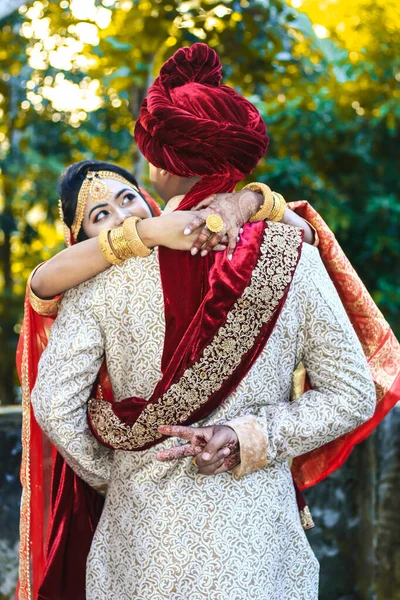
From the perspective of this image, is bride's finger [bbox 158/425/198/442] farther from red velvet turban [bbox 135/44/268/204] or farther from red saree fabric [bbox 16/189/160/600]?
red velvet turban [bbox 135/44/268/204]

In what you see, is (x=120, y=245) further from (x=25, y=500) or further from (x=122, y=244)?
(x=25, y=500)

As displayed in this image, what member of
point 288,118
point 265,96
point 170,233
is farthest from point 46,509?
point 265,96

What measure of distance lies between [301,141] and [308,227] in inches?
193

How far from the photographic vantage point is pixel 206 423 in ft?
6.21

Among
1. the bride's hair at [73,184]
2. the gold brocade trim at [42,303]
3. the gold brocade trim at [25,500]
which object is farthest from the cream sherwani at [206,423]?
the bride's hair at [73,184]

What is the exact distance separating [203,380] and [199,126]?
0.57 metres

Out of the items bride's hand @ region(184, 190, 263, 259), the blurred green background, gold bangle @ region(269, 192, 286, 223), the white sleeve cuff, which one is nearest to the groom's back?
bride's hand @ region(184, 190, 263, 259)

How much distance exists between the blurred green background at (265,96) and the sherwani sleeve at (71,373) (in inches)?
124

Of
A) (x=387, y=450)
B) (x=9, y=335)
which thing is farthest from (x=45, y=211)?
(x=387, y=450)

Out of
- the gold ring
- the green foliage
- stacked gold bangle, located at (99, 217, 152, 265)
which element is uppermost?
the gold ring

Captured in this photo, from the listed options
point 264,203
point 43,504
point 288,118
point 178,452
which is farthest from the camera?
point 288,118

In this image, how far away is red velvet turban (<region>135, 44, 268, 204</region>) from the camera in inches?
72.7

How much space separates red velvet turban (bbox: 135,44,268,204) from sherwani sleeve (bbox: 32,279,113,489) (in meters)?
0.35

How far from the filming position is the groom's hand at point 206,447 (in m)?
1.78
